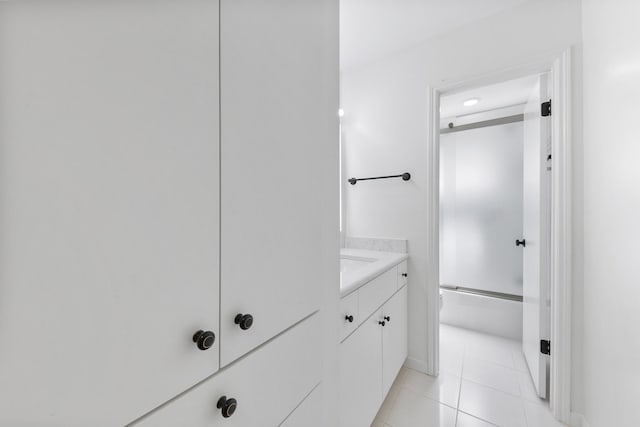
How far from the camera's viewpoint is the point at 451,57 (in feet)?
5.76

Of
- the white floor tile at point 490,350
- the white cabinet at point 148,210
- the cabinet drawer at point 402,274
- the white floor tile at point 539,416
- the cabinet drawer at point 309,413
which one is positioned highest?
the white cabinet at point 148,210

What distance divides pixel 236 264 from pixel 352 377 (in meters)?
0.87

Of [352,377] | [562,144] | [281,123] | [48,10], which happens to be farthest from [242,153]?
[562,144]

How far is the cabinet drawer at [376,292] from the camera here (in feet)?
3.82

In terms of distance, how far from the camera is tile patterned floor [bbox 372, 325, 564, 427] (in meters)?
1.44

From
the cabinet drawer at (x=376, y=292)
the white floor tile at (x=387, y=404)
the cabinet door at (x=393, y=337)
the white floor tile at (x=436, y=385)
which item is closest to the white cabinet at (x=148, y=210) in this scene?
the cabinet drawer at (x=376, y=292)

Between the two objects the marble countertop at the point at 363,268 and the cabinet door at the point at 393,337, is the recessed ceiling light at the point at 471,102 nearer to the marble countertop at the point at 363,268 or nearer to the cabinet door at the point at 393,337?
the marble countertop at the point at 363,268

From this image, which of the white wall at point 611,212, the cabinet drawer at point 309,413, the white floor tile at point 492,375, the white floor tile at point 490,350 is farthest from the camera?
the white floor tile at point 490,350

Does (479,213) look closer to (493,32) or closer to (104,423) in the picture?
(493,32)

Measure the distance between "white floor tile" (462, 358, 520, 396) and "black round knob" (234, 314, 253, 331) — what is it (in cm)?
199

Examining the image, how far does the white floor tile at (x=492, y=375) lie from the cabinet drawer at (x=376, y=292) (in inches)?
37.0

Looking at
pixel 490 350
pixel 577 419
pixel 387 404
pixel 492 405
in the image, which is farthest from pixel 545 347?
pixel 387 404

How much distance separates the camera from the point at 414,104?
1876 millimetres

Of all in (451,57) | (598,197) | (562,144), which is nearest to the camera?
(598,197)
